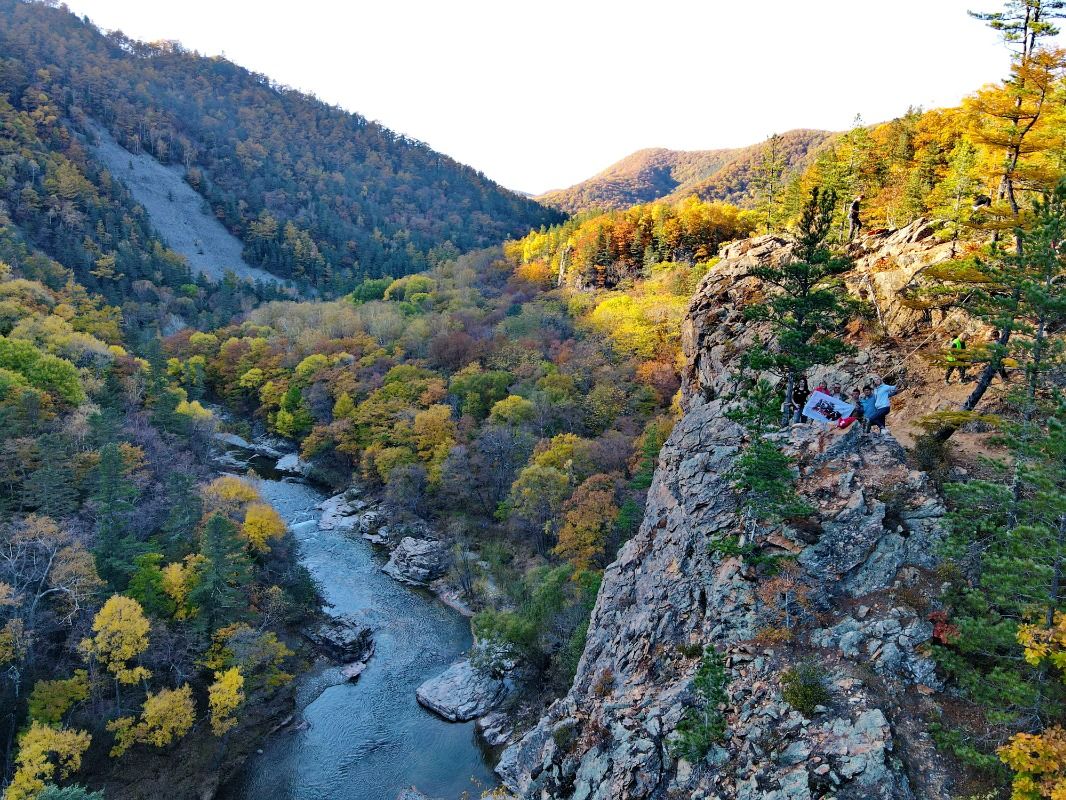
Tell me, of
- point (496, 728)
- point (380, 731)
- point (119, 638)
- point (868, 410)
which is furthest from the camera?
point (380, 731)

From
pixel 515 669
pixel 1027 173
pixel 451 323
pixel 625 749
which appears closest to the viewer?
pixel 625 749

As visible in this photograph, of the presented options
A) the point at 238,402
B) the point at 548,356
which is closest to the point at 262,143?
the point at 238,402

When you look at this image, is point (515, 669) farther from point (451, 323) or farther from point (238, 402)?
point (238, 402)

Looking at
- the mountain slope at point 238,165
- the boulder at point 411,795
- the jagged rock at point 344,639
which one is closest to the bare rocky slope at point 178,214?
the mountain slope at point 238,165

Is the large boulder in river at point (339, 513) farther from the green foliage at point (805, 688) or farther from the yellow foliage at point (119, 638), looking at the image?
the green foliage at point (805, 688)

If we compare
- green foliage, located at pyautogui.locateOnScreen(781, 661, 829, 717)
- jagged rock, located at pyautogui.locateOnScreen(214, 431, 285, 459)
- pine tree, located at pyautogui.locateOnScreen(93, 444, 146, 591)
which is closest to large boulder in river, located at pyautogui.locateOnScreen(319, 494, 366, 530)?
jagged rock, located at pyautogui.locateOnScreen(214, 431, 285, 459)

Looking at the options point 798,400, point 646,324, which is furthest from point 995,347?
point 646,324

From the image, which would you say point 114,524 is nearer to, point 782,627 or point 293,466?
point 293,466
